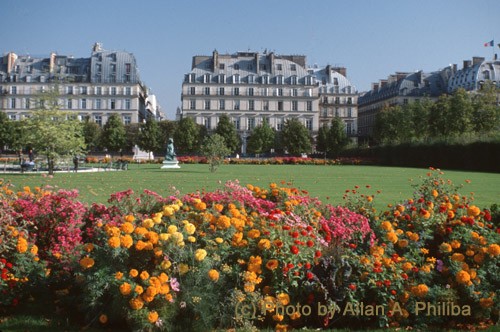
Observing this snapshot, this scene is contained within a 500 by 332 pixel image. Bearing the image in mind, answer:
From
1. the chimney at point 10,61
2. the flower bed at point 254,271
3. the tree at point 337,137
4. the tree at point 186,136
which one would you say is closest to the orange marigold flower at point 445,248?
the flower bed at point 254,271

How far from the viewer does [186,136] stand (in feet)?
265

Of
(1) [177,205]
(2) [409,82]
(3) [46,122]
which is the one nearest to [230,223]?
(1) [177,205]

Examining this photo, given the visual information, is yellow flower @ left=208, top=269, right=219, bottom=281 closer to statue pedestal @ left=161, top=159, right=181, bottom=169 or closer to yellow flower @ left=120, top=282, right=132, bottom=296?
yellow flower @ left=120, top=282, right=132, bottom=296

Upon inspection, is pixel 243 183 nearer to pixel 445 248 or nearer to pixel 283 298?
pixel 445 248

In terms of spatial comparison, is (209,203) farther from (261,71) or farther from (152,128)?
(261,71)

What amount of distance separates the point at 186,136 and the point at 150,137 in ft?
17.8

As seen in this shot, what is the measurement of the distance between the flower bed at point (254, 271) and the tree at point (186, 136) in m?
74.1

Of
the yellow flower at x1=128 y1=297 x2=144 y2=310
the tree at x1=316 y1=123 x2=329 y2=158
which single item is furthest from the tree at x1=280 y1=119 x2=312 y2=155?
the yellow flower at x1=128 y1=297 x2=144 y2=310

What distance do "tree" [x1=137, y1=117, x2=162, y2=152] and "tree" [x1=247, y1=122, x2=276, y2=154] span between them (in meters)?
14.3

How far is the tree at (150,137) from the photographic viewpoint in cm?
7900

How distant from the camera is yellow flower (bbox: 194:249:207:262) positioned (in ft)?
18.0

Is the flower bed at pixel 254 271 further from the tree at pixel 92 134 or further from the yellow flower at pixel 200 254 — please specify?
the tree at pixel 92 134

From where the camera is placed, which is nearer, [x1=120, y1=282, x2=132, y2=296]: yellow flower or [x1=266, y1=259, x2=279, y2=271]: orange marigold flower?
[x1=120, y1=282, x2=132, y2=296]: yellow flower

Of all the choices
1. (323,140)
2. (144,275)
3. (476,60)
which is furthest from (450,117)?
(144,275)
